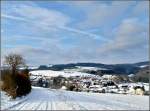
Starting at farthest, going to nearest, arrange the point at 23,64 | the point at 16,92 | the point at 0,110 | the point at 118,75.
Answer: the point at 118,75, the point at 23,64, the point at 16,92, the point at 0,110

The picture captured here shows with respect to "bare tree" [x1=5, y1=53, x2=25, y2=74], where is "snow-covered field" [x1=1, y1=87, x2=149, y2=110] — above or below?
below

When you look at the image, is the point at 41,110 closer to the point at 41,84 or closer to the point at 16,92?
the point at 16,92

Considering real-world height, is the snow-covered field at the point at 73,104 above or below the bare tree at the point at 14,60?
below

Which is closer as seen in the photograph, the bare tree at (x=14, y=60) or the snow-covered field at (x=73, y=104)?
the snow-covered field at (x=73, y=104)

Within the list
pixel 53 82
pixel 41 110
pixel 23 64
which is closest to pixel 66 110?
pixel 41 110

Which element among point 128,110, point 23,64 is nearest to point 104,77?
point 23,64

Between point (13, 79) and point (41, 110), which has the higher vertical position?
point (13, 79)

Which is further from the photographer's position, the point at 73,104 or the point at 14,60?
the point at 14,60

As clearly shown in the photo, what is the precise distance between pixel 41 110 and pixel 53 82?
174m

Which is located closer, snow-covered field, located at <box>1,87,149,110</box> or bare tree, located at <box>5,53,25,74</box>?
snow-covered field, located at <box>1,87,149,110</box>

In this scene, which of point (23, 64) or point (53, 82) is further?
point (53, 82)

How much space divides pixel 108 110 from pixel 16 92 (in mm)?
21704

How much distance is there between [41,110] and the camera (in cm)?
2212

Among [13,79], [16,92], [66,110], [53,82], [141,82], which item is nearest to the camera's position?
[66,110]
